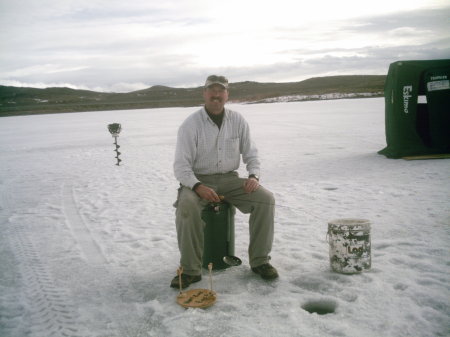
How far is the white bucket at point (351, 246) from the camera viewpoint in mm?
3582

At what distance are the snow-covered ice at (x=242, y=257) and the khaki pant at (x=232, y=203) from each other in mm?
239

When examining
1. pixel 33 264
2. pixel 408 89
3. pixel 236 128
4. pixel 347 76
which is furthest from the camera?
pixel 347 76

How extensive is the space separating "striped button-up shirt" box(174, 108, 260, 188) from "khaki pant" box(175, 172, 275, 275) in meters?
0.11

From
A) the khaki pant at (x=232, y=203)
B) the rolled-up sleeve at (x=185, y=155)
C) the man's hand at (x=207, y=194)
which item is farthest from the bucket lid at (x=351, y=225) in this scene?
the rolled-up sleeve at (x=185, y=155)

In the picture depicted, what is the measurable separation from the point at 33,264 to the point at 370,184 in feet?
17.3

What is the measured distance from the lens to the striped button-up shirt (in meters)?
3.85

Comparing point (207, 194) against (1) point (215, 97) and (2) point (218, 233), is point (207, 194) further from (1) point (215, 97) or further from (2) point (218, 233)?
(1) point (215, 97)

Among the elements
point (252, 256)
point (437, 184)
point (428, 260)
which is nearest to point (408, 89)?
point (437, 184)

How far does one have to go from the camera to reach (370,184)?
23.2 ft

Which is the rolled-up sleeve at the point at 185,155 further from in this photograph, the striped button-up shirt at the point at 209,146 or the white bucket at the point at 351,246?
the white bucket at the point at 351,246

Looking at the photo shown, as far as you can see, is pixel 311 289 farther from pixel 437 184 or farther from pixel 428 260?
pixel 437 184

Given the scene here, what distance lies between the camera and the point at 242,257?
429cm

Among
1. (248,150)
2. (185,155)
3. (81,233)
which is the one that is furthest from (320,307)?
(81,233)

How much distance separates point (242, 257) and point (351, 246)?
116 centimetres
